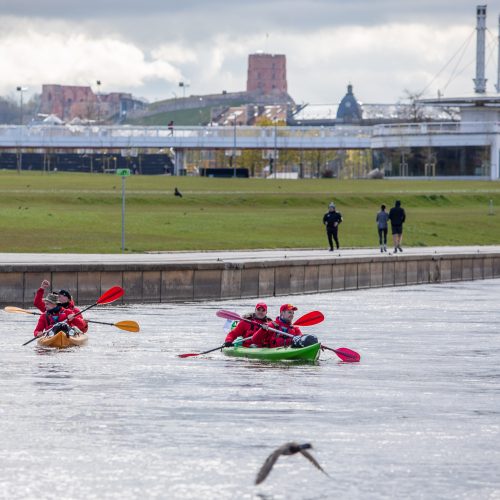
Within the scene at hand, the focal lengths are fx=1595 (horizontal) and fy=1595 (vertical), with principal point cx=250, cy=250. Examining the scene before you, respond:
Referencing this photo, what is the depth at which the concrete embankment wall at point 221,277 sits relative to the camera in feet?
136

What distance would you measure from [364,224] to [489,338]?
35.0 metres

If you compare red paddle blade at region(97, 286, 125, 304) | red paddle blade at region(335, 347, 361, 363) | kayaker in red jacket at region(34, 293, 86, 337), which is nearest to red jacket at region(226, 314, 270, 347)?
red paddle blade at region(335, 347, 361, 363)

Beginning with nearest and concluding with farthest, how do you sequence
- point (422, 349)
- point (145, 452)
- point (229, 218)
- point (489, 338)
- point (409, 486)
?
1. point (409, 486)
2. point (145, 452)
3. point (422, 349)
4. point (489, 338)
5. point (229, 218)

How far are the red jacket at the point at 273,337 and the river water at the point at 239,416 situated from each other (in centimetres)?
49

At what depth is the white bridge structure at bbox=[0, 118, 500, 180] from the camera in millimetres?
151500

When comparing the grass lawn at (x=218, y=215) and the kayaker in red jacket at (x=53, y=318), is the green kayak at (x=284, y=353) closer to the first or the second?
the kayaker in red jacket at (x=53, y=318)

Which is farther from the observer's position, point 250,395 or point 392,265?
point 392,265

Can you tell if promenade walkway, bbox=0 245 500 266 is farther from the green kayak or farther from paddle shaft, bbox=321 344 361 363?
paddle shaft, bbox=321 344 361 363

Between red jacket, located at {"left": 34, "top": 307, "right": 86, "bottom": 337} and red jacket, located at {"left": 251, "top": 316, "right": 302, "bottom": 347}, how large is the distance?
4.32m

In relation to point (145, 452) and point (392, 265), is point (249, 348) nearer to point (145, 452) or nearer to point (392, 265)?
point (145, 452)

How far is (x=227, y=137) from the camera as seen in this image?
579 feet

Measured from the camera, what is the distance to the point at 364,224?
238 feet

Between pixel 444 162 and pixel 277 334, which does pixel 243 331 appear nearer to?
pixel 277 334

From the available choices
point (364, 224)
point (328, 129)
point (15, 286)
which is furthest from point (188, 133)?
point (15, 286)
